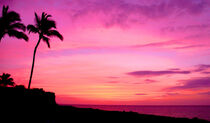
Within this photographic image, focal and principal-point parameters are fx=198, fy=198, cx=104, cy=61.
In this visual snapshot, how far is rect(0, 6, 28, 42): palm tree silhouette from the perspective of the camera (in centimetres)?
2348

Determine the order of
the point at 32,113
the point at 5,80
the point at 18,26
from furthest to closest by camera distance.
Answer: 1. the point at 5,80
2. the point at 18,26
3. the point at 32,113

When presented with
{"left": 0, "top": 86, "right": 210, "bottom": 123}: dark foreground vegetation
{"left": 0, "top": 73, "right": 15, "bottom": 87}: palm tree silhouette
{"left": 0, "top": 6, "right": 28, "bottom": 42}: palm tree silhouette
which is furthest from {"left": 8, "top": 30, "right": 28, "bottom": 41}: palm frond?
{"left": 0, "top": 73, "right": 15, "bottom": 87}: palm tree silhouette

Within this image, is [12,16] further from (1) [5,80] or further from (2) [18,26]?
(1) [5,80]

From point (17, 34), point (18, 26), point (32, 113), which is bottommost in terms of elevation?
point (32, 113)

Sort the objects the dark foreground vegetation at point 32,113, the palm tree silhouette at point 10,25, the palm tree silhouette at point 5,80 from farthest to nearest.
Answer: the palm tree silhouette at point 5,80 → the palm tree silhouette at point 10,25 → the dark foreground vegetation at point 32,113

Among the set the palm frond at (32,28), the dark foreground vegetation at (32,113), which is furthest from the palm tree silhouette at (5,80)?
the dark foreground vegetation at (32,113)

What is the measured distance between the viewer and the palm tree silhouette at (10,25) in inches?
925

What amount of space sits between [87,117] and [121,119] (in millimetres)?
2653

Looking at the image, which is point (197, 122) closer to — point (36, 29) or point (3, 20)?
point (36, 29)

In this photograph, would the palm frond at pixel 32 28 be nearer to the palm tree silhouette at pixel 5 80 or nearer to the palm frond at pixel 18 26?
the palm frond at pixel 18 26

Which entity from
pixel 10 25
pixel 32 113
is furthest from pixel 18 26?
pixel 32 113

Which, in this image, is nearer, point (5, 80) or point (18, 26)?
point (18, 26)

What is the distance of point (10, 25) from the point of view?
2417 centimetres

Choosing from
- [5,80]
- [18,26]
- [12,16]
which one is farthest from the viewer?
[5,80]
